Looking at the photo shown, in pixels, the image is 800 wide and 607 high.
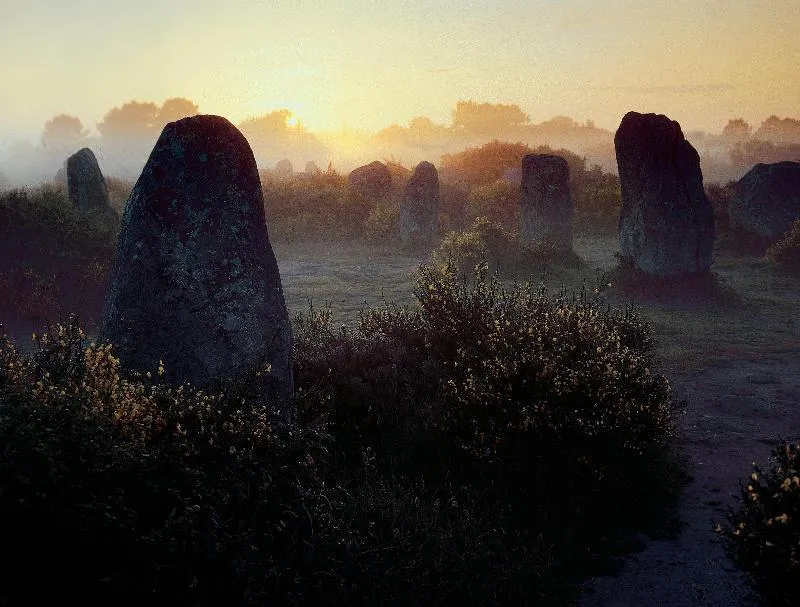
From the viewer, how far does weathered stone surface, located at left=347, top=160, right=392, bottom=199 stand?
1250 inches

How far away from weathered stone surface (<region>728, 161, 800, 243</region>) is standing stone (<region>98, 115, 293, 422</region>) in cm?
2017

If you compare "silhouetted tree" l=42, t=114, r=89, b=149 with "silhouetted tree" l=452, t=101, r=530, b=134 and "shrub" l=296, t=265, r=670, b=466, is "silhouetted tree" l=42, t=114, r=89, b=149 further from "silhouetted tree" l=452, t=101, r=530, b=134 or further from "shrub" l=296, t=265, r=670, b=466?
"shrub" l=296, t=265, r=670, b=466

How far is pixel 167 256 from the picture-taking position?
21.6ft

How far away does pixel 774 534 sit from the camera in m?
4.11

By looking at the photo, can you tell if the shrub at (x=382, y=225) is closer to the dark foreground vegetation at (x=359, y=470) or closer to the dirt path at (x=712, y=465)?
the dirt path at (x=712, y=465)

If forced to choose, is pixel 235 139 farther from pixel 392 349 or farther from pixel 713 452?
pixel 713 452

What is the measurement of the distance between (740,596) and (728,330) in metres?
10.2

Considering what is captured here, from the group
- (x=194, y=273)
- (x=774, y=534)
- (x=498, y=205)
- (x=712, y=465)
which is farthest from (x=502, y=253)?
(x=774, y=534)

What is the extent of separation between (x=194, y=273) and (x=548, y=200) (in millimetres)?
16215

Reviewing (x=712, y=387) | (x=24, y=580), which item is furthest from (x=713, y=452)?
(x=24, y=580)

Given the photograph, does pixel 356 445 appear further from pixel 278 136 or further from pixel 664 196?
pixel 278 136

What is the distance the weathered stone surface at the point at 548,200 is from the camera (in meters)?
21.2

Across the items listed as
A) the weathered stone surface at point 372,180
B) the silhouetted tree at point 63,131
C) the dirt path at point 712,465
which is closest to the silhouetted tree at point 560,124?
the silhouetted tree at point 63,131

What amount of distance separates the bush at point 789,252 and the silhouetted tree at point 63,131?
5444 inches
